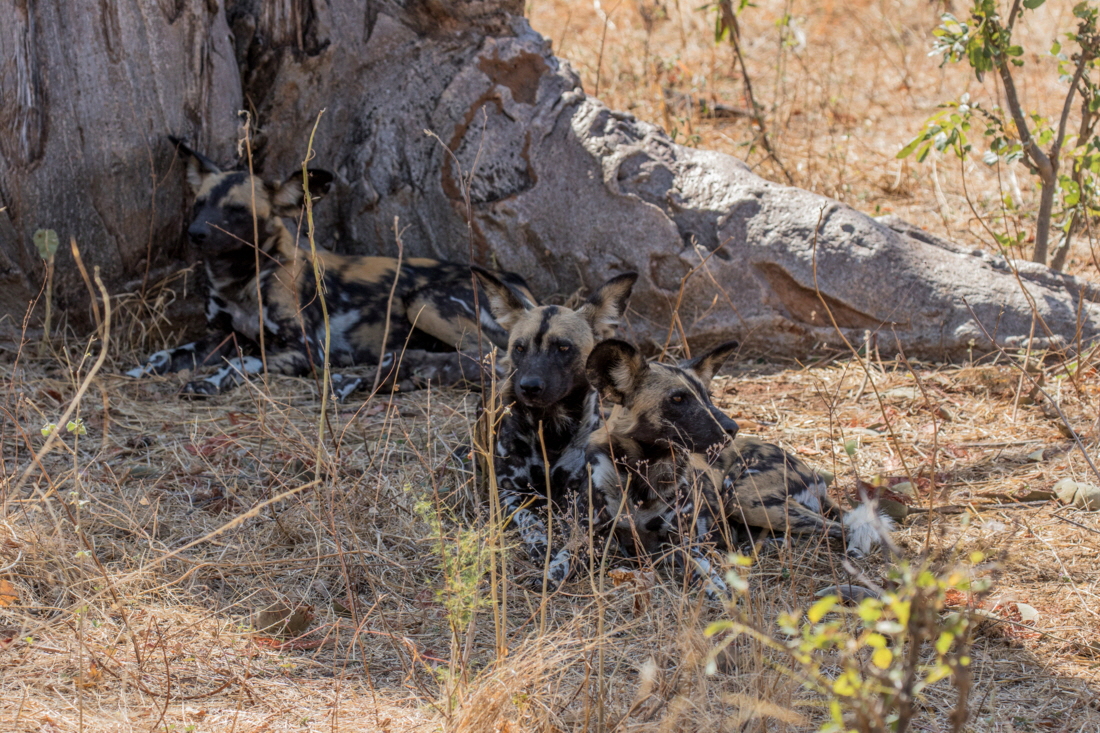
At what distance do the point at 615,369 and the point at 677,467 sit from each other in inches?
15.7

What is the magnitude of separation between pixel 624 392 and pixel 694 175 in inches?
86.6

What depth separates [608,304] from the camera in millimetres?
3928

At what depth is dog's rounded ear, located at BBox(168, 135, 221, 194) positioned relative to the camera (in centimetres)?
480

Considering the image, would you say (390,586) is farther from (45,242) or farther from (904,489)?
(45,242)

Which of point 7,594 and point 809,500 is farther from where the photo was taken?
point 809,500

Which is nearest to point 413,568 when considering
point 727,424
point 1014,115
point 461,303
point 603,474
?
point 603,474

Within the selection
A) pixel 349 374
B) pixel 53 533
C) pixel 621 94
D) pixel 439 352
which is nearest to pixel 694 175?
pixel 439 352

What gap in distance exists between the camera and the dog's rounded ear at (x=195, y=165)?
480 centimetres

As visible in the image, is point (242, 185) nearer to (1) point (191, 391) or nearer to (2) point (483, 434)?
(1) point (191, 391)

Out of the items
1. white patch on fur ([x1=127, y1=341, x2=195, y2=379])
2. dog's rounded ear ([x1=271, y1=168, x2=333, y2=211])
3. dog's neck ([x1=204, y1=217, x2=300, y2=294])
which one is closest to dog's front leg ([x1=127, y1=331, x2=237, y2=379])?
white patch on fur ([x1=127, y1=341, x2=195, y2=379])

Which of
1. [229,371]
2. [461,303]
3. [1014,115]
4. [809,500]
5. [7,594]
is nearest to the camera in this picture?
[7,594]

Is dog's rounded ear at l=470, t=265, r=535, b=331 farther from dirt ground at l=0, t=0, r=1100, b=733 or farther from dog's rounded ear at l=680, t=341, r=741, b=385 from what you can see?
dog's rounded ear at l=680, t=341, r=741, b=385

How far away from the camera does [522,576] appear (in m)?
3.23

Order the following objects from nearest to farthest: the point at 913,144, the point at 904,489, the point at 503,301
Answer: the point at 904,489, the point at 503,301, the point at 913,144
